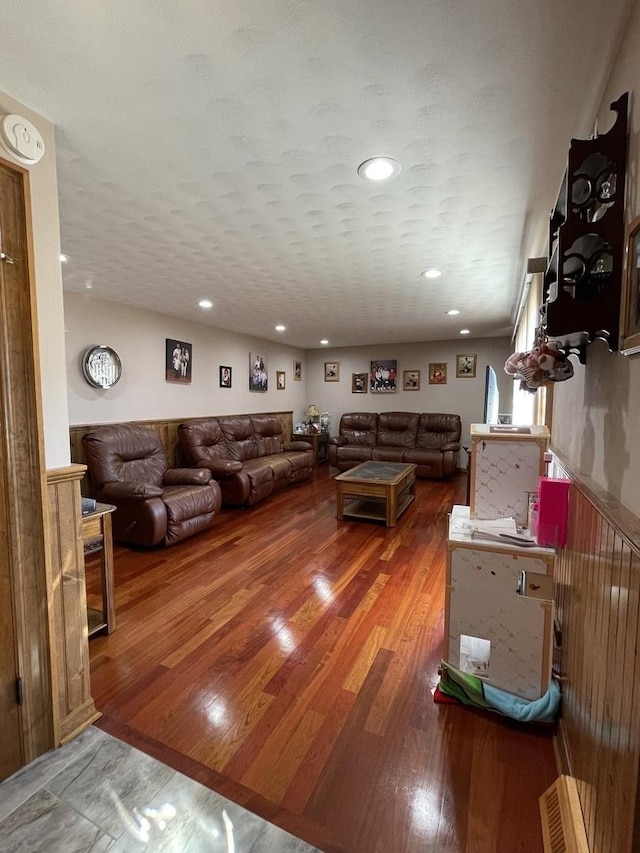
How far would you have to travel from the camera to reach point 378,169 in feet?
5.26

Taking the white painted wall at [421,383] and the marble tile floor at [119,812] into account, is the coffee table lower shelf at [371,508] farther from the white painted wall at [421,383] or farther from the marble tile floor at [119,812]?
the marble tile floor at [119,812]

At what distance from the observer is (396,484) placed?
3795 millimetres

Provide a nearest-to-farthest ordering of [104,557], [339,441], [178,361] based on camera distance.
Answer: [104,557], [178,361], [339,441]

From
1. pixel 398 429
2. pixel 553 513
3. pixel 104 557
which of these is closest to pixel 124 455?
pixel 104 557

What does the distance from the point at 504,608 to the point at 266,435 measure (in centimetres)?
467

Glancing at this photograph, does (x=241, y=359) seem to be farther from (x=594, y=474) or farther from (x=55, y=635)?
(x=594, y=474)

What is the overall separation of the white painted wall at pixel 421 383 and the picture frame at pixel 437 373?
0.06 m

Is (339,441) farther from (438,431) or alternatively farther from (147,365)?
(147,365)

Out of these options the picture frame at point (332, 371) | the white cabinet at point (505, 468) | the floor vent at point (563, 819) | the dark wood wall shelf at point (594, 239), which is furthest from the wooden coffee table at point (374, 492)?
the picture frame at point (332, 371)

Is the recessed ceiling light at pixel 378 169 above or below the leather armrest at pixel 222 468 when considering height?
above

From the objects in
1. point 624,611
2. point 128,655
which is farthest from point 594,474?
point 128,655

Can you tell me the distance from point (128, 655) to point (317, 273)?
284 centimetres

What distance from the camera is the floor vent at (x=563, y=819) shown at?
955 millimetres

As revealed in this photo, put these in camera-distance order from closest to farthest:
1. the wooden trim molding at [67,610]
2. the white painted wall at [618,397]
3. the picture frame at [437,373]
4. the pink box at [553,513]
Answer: the white painted wall at [618,397]
the wooden trim molding at [67,610]
the pink box at [553,513]
the picture frame at [437,373]
